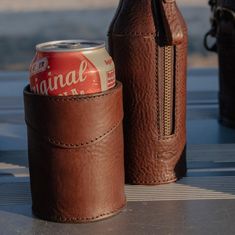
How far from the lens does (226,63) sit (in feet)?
8.57

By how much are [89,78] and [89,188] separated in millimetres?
280

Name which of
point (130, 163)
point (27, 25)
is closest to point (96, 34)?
point (27, 25)

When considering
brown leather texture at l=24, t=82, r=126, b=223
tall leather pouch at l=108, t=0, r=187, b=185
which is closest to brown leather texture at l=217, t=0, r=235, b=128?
tall leather pouch at l=108, t=0, r=187, b=185

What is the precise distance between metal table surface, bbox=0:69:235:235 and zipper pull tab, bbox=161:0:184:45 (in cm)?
41

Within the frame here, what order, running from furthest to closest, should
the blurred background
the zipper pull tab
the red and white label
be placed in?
the blurred background < the zipper pull tab < the red and white label

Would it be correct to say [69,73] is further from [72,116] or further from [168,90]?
[168,90]

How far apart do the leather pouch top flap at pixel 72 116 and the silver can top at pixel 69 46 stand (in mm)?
111

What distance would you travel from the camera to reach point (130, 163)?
2080 mm

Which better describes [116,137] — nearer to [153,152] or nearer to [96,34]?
[153,152]

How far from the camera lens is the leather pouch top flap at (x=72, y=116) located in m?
1.78

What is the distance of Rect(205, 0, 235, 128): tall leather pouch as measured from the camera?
2.53m

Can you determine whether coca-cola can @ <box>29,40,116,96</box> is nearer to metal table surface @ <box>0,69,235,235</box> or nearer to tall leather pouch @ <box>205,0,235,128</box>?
metal table surface @ <box>0,69,235,235</box>

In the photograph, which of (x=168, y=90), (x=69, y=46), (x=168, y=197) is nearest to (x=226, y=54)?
(x=168, y=90)

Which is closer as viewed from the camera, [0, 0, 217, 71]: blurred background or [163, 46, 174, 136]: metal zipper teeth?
[163, 46, 174, 136]: metal zipper teeth
